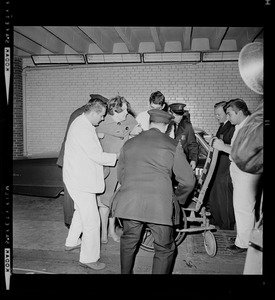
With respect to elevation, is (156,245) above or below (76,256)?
above

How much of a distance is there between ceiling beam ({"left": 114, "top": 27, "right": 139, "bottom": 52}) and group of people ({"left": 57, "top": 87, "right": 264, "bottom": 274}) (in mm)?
2953

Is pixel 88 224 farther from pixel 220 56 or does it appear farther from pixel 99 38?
pixel 220 56

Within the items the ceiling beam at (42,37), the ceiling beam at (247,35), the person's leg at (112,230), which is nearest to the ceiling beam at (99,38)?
the ceiling beam at (42,37)

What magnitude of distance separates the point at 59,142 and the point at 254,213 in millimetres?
5771

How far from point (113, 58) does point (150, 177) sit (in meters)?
5.92

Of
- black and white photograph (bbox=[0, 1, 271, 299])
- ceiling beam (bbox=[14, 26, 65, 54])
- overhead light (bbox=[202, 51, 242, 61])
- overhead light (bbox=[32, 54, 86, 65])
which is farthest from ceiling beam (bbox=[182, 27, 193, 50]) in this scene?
ceiling beam (bbox=[14, 26, 65, 54])

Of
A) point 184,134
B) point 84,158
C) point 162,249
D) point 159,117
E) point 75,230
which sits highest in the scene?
point 159,117

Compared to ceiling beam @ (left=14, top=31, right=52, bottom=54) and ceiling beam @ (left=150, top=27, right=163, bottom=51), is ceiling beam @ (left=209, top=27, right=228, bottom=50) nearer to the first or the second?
ceiling beam @ (left=150, top=27, right=163, bottom=51)

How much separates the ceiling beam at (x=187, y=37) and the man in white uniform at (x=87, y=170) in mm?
3852

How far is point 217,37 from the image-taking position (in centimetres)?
662

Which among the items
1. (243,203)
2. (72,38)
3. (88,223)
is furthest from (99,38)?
(243,203)
